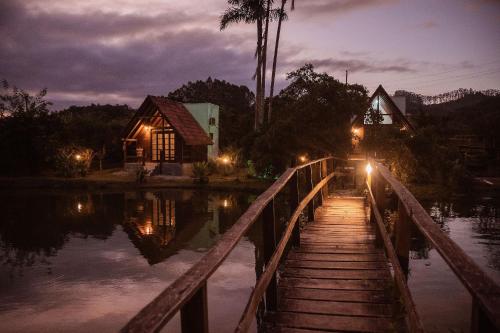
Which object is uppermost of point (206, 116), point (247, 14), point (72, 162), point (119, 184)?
point (247, 14)

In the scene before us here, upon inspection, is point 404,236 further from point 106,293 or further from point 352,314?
point 106,293

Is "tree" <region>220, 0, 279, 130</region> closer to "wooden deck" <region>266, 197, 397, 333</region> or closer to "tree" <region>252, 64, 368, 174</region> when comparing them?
"tree" <region>252, 64, 368, 174</region>

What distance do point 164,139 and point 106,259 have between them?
65.9 ft

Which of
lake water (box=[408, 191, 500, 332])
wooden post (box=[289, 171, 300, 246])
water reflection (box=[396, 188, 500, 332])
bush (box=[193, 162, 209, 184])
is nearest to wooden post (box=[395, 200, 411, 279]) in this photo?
wooden post (box=[289, 171, 300, 246])

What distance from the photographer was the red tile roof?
2884cm

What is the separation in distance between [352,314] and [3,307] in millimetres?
7066

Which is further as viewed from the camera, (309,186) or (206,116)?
(206,116)

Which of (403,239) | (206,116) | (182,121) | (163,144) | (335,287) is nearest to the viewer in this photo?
(403,239)

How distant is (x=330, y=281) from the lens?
4.66m

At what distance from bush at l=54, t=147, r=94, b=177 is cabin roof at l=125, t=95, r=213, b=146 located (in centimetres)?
392

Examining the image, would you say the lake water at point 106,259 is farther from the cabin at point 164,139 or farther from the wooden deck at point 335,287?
the cabin at point 164,139

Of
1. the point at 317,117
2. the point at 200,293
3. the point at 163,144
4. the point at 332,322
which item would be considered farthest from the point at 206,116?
the point at 200,293

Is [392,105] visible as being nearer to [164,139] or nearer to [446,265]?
[164,139]

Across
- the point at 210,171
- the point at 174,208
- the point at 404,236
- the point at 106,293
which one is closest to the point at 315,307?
the point at 404,236
